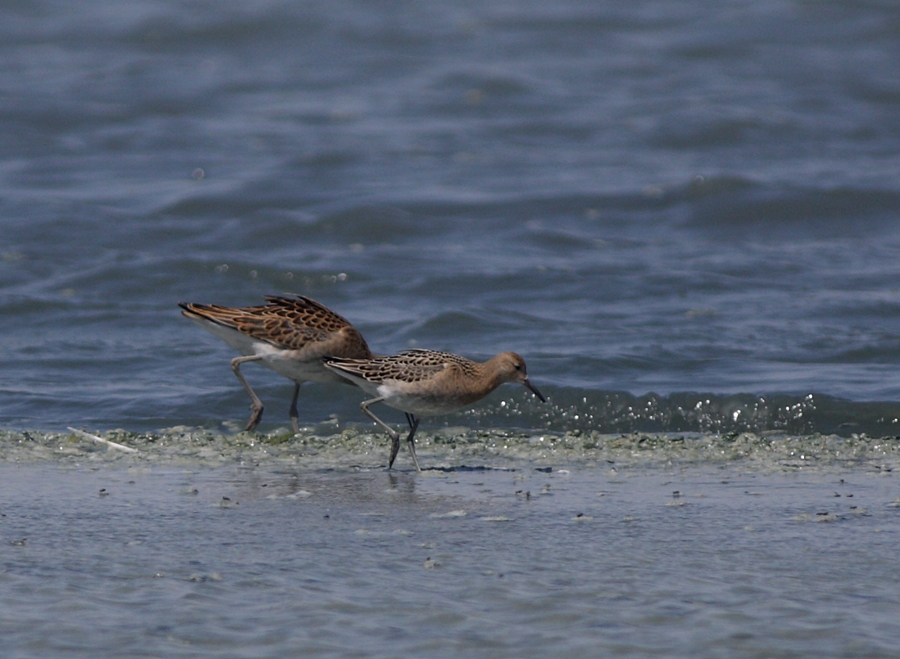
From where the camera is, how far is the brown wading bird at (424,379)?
313 inches

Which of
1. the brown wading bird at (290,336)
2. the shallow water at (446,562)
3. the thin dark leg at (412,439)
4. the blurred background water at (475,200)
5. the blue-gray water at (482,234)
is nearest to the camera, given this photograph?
the shallow water at (446,562)

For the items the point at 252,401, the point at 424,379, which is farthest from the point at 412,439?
the point at 252,401

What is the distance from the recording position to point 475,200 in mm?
16484

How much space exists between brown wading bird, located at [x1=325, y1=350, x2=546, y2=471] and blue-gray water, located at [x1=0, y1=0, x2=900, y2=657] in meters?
0.34

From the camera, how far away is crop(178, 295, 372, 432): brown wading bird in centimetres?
897

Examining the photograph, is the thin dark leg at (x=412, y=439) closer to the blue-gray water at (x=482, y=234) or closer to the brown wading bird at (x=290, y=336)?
the blue-gray water at (x=482, y=234)

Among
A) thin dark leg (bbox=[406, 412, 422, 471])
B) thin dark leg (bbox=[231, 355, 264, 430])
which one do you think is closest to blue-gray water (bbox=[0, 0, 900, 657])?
thin dark leg (bbox=[406, 412, 422, 471])

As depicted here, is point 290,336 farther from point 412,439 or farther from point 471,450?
point 471,450

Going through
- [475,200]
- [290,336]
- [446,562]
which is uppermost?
[475,200]

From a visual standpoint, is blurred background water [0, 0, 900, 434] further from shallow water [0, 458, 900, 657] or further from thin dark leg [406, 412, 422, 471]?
shallow water [0, 458, 900, 657]

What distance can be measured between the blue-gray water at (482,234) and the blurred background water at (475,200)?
0.05 metres

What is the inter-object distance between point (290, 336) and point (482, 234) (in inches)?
267

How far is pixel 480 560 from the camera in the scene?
5742mm

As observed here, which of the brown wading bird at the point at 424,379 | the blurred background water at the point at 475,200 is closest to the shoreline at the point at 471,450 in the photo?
the brown wading bird at the point at 424,379
